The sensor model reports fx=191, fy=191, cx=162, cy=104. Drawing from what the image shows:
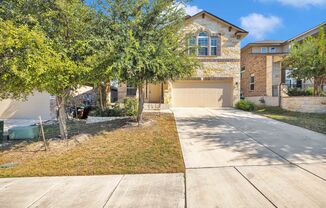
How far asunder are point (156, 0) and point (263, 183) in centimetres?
744

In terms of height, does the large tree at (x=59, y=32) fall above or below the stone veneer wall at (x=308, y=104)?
above

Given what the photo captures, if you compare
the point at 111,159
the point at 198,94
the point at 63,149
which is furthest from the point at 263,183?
the point at 198,94

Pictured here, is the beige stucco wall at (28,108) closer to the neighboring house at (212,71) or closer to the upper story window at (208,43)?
the neighboring house at (212,71)

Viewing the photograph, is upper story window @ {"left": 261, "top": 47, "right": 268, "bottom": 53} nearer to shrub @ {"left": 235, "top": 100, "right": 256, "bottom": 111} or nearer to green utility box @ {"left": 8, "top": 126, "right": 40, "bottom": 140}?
shrub @ {"left": 235, "top": 100, "right": 256, "bottom": 111}

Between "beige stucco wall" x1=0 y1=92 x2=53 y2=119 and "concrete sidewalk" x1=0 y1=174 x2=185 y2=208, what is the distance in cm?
969

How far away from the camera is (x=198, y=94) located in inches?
674

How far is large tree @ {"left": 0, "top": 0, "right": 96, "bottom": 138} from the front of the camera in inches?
221

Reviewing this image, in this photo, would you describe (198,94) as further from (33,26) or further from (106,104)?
(33,26)

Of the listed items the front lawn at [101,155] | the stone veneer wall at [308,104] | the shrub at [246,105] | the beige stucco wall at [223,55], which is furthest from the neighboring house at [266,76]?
the front lawn at [101,155]

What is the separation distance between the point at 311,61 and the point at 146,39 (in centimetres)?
1250

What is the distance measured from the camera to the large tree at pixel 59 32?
221 inches

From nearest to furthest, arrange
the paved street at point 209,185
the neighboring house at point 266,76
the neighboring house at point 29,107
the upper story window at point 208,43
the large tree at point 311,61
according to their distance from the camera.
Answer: the paved street at point 209,185
the neighboring house at point 29,107
the large tree at point 311,61
the upper story window at point 208,43
the neighboring house at point 266,76

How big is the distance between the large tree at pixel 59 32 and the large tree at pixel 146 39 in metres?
1.08

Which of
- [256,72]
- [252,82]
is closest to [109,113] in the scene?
[256,72]
